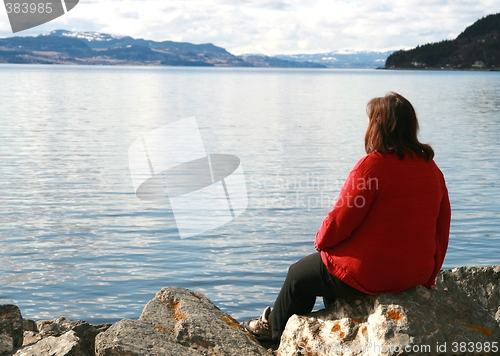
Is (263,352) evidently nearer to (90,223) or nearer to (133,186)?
(90,223)

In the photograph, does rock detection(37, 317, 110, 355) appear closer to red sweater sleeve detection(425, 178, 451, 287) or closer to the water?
the water

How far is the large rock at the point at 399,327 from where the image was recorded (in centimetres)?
420

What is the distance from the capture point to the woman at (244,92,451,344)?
14.2 ft

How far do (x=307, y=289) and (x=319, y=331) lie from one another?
0.30 meters

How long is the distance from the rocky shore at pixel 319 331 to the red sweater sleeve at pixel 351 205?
0.50 meters

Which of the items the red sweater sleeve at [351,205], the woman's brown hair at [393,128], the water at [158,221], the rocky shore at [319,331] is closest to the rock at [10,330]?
the rocky shore at [319,331]

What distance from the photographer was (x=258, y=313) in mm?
7664

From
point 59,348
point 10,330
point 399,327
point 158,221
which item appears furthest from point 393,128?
point 158,221

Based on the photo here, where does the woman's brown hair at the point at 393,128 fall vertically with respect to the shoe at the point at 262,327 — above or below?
above

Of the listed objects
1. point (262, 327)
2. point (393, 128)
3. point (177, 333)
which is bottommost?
point (262, 327)

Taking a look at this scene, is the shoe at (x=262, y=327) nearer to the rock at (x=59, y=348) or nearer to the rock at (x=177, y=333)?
the rock at (x=177, y=333)

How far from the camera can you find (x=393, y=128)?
4340 mm

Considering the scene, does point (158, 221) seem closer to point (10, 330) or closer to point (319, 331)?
point (10, 330)

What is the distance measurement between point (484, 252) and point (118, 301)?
5.55 metres
